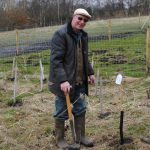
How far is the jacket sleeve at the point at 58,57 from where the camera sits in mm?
5051

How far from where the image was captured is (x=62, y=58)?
514cm

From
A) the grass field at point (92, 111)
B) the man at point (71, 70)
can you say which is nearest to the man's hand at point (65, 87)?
the man at point (71, 70)

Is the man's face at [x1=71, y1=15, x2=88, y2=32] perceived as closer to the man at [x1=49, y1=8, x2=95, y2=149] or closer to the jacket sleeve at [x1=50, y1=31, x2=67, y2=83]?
the man at [x1=49, y1=8, x2=95, y2=149]

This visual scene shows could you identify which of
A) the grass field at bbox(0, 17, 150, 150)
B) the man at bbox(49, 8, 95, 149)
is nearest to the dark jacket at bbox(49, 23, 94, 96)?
the man at bbox(49, 8, 95, 149)

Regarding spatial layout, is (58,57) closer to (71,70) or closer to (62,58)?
(62,58)

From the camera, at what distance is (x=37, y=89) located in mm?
9141

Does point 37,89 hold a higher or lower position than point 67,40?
lower

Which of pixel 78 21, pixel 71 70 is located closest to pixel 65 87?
pixel 71 70

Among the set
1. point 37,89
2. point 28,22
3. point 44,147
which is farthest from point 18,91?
point 28,22

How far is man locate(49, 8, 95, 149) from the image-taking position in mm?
5082

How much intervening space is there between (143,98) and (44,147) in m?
2.73

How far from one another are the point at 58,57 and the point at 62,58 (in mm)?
63

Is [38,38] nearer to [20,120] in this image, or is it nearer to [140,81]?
[140,81]

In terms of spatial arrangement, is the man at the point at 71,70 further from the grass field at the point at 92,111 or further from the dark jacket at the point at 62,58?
the grass field at the point at 92,111
